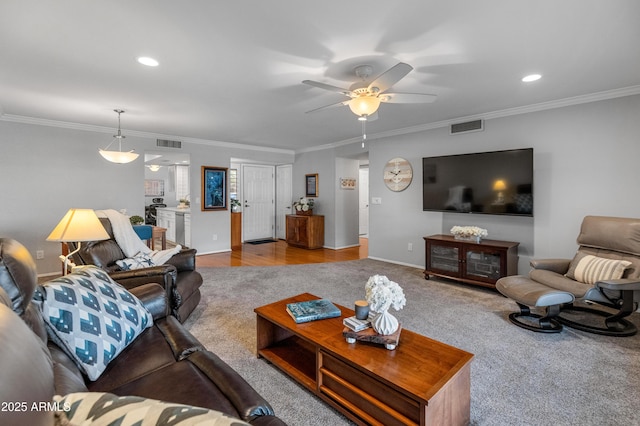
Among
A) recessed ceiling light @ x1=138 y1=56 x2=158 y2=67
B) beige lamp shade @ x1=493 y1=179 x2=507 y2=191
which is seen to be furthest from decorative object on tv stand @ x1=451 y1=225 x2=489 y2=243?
recessed ceiling light @ x1=138 y1=56 x2=158 y2=67

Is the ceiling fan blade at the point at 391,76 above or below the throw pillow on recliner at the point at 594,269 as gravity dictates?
above

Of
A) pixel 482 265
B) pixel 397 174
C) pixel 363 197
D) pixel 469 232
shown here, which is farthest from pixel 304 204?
pixel 482 265

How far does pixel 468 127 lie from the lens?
4484 mm

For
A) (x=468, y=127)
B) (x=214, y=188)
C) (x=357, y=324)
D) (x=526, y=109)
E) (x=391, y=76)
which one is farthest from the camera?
(x=214, y=188)

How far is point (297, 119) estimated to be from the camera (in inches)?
180

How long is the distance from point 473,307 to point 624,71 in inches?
104

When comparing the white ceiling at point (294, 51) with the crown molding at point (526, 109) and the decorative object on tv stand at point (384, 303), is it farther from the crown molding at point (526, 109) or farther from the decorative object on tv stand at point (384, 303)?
the decorative object on tv stand at point (384, 303)

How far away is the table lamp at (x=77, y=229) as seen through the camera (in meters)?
2.29

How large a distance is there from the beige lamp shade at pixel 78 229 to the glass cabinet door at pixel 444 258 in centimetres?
389

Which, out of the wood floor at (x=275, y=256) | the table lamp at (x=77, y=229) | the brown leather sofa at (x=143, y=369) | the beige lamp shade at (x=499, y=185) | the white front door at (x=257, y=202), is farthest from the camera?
the white front door at (x=257, y=202)

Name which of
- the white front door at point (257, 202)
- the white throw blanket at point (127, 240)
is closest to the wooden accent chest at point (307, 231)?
the white front door at point (257, 202)

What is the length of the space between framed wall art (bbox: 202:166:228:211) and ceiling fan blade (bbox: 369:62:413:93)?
4.61 metres

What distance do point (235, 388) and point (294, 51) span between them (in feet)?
7.58

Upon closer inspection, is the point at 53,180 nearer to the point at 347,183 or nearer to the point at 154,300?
the point at 154,300
